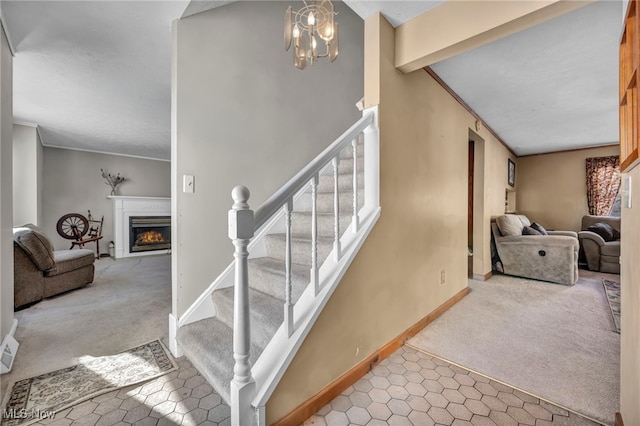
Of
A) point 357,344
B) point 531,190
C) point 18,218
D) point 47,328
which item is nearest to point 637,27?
point 357,344

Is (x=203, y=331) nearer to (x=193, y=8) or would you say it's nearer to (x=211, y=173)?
(x=211, y=173)

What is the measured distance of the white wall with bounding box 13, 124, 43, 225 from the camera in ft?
13.8

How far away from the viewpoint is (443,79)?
2.45 metres

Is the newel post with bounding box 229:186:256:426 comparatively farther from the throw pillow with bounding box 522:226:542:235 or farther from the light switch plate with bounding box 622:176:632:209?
the throw pillow with bounding box 522:226:542:235

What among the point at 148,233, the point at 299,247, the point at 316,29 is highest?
the point at 316,29

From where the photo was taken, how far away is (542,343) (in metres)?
2.03

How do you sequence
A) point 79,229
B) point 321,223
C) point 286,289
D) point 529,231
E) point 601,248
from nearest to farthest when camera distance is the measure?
point 286,289 < point 321,223 < point 529,231 < point 601,248 < point 79,229

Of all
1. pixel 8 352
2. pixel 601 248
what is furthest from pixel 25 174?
pixel 601 248

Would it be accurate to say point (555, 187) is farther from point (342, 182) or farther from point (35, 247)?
point (35, 247)

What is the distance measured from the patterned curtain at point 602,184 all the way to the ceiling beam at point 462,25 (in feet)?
18.0

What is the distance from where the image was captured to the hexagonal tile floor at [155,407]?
1.29m

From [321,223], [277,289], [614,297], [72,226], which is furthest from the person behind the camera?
[72,226]

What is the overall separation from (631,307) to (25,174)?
6.70m

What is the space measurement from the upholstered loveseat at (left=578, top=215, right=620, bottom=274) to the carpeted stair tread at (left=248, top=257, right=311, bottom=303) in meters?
5.09
